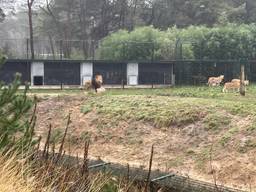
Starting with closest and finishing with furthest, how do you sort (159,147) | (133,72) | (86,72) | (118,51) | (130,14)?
(159,147), (86,72), (133,72), (118,51), (130,14)

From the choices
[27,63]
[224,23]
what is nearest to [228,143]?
[27,63]

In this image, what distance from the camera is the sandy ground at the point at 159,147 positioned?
11.0m

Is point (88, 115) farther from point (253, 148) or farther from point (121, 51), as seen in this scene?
point (121, 51)

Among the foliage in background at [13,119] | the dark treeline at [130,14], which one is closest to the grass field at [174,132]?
the foliage in background at [13,119]

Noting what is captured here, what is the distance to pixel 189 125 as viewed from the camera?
14070mm

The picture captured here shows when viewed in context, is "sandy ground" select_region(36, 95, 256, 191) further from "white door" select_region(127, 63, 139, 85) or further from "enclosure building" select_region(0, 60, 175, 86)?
"white door" select_region(127, 63, 139, 85)

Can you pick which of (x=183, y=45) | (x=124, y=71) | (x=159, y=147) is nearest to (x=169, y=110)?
(x=159, y=147)

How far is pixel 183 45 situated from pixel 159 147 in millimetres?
17308

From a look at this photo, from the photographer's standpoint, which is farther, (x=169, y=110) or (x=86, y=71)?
(x=86, y=71)

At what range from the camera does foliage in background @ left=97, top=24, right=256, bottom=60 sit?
30.0m

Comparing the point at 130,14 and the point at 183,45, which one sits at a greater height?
the point at 130,14

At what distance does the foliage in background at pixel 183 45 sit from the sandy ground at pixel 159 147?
1256 centimetres

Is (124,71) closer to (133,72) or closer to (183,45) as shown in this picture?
(133,72)

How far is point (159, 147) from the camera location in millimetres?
13320
